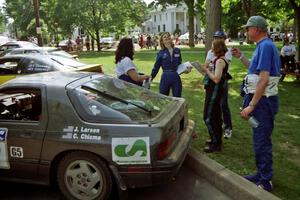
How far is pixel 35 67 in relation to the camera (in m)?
11.1

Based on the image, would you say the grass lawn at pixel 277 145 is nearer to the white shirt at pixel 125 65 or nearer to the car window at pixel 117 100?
the car window at pixel 117 100

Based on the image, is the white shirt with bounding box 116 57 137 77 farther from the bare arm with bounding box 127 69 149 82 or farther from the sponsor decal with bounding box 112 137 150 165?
the sponsor decal with bounding box 112 137 150 165

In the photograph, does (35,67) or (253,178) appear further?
(35,67)

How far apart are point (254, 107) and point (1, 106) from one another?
305cm

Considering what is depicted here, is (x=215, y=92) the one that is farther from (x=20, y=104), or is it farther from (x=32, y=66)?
(x=32, y=66)

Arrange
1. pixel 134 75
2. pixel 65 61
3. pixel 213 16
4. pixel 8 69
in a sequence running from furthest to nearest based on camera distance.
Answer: pixel 65 61
pixel 8 69
pixel 213 16
pixel 134 75

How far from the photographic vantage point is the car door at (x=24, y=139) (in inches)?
183

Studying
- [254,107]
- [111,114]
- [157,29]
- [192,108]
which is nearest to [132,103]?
[111,114]

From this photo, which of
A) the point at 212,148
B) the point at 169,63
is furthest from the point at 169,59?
the point at 212,148

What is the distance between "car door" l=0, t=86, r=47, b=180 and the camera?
4.65 m

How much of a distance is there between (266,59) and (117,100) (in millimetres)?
1710

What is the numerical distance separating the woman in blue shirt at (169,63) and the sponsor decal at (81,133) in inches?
108

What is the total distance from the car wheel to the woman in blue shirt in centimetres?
277

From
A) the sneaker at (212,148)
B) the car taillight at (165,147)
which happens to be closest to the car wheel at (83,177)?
the car taillight at (165,147)
